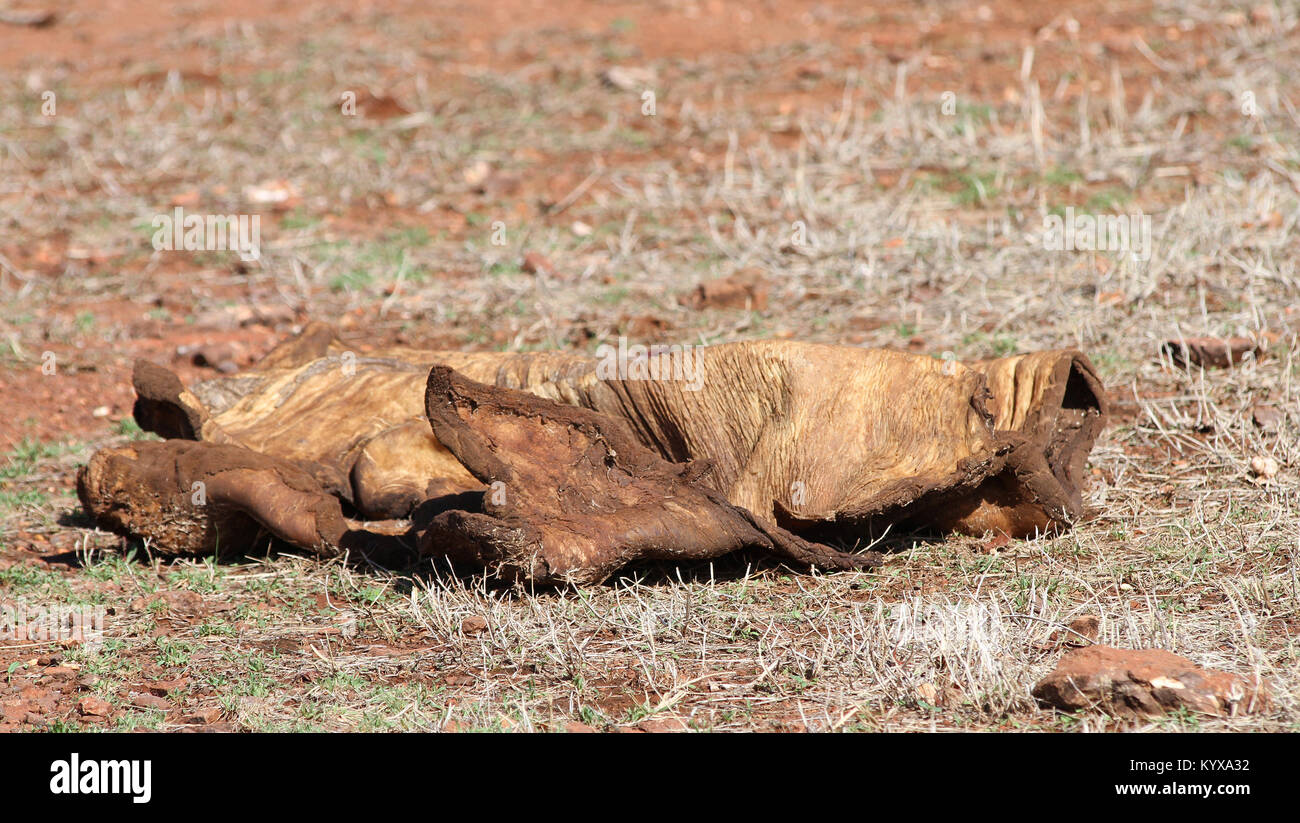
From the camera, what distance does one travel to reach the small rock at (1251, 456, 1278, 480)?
4207 mm

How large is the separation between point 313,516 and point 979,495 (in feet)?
6.70

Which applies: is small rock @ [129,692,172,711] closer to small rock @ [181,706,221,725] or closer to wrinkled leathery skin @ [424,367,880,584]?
small rock @ [181,706,221,725]

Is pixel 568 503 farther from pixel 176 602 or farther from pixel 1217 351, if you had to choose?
pixel 1217 351

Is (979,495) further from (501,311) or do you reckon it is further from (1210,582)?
(501,311)

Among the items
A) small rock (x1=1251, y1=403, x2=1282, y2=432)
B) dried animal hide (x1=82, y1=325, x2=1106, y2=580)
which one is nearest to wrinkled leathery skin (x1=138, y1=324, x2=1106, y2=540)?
dried animal hide (x1=82, y1=325, x2=1106, y2=580)

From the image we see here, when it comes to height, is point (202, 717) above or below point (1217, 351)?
below

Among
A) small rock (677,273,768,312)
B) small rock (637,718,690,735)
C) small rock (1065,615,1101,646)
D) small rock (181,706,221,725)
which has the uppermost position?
small rock (677,273,768,312)

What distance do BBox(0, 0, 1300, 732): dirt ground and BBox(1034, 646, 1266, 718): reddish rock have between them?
2.3 inches

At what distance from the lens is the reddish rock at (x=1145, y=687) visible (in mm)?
2744

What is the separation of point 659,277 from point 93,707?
4047mm

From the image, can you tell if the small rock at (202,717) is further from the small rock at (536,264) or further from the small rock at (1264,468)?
the small rock at (536,264)

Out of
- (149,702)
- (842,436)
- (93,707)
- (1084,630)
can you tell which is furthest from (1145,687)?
(93,707)

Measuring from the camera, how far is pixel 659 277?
6.63 m

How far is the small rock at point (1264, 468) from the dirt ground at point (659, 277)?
0.08ft
